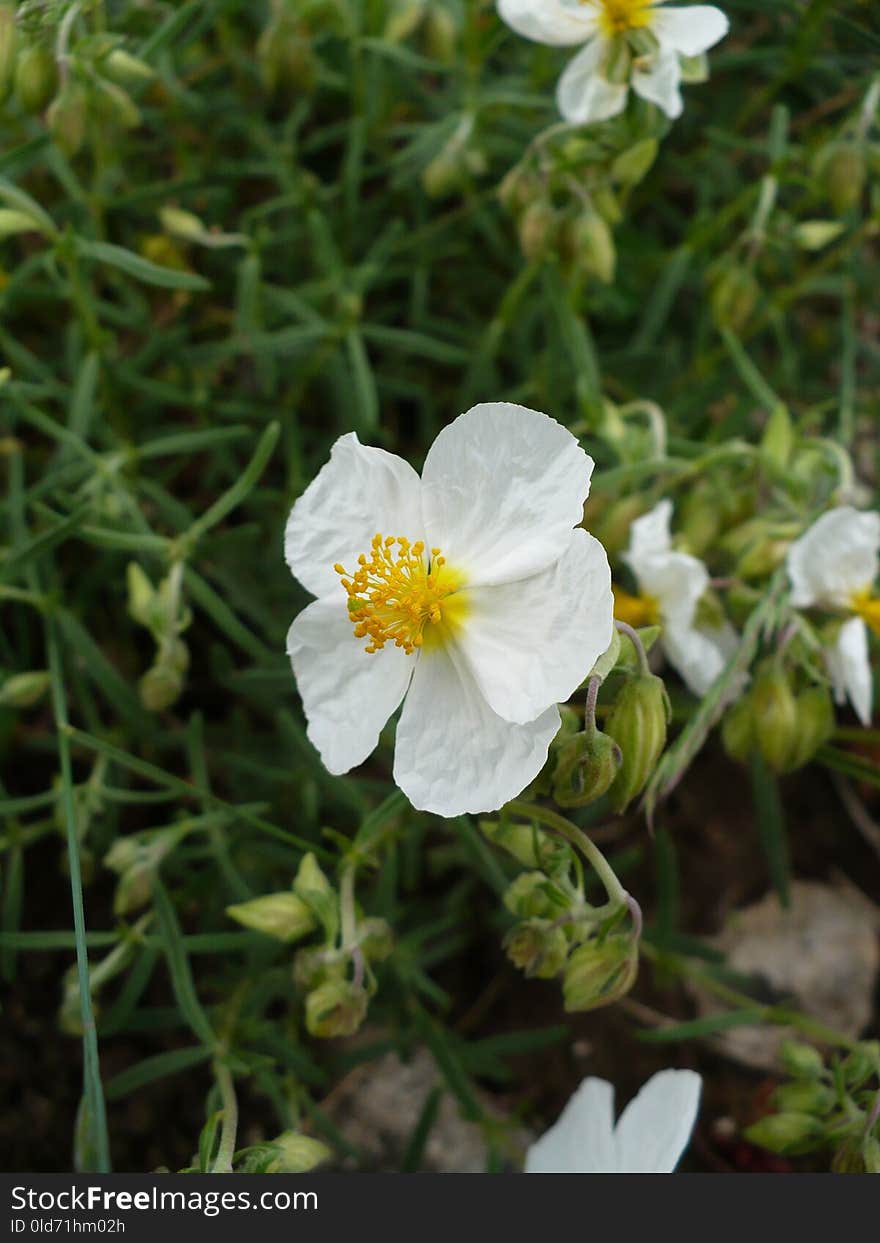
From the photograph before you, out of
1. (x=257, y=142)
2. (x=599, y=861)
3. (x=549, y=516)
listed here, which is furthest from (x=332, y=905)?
(x=257, y=142)

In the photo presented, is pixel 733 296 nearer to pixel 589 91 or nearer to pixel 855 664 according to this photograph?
pixel 589 91

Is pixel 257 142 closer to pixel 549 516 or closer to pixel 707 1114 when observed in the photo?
pixel 549 516

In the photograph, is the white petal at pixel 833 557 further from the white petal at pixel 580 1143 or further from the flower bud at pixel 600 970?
the white petal at pixel 580 1143

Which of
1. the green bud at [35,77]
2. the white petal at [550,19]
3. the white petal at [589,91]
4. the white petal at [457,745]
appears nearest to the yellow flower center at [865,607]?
the white petal at [457,745]

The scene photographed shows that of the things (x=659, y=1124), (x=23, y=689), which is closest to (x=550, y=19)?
(x=23, y=689)

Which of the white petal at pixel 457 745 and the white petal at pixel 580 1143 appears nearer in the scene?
the white petal at pixel 457 745

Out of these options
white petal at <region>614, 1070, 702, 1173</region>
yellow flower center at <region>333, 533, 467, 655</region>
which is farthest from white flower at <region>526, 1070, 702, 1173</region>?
yellow flower center at <region>333, 533, 467, 655</region>
